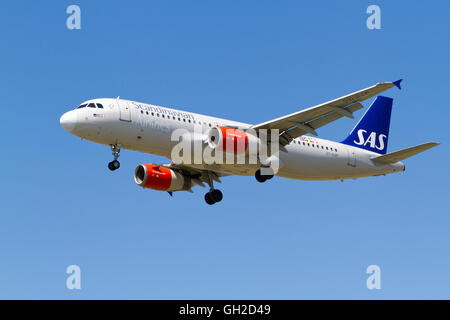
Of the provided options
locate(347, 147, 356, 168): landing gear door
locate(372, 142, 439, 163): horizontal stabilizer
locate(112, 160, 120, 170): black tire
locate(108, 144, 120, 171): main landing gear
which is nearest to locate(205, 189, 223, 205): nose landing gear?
locate(112, 160, 120, 170): black tire

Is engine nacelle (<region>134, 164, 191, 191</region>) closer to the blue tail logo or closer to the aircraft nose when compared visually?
the aircraft nose

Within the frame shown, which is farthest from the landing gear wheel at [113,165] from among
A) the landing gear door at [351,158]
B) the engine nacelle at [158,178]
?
the landing gear door at [351,158]

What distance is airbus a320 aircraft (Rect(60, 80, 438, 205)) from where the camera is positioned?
37062mm

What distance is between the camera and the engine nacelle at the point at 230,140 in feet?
125

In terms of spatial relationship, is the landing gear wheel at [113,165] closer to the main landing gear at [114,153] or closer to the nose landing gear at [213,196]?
the main landing gear at [114,153]

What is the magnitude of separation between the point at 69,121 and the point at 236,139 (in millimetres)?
8856

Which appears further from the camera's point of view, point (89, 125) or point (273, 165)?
point (273, 165)

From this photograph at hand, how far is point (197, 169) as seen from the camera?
43406 mm

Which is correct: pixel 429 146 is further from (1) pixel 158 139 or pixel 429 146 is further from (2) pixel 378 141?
(1) pixel 158 139

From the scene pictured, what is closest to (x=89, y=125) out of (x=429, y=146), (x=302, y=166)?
(x=302, y=166)

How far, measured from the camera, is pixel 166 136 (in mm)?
37812

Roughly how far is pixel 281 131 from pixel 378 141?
32.0 ft
